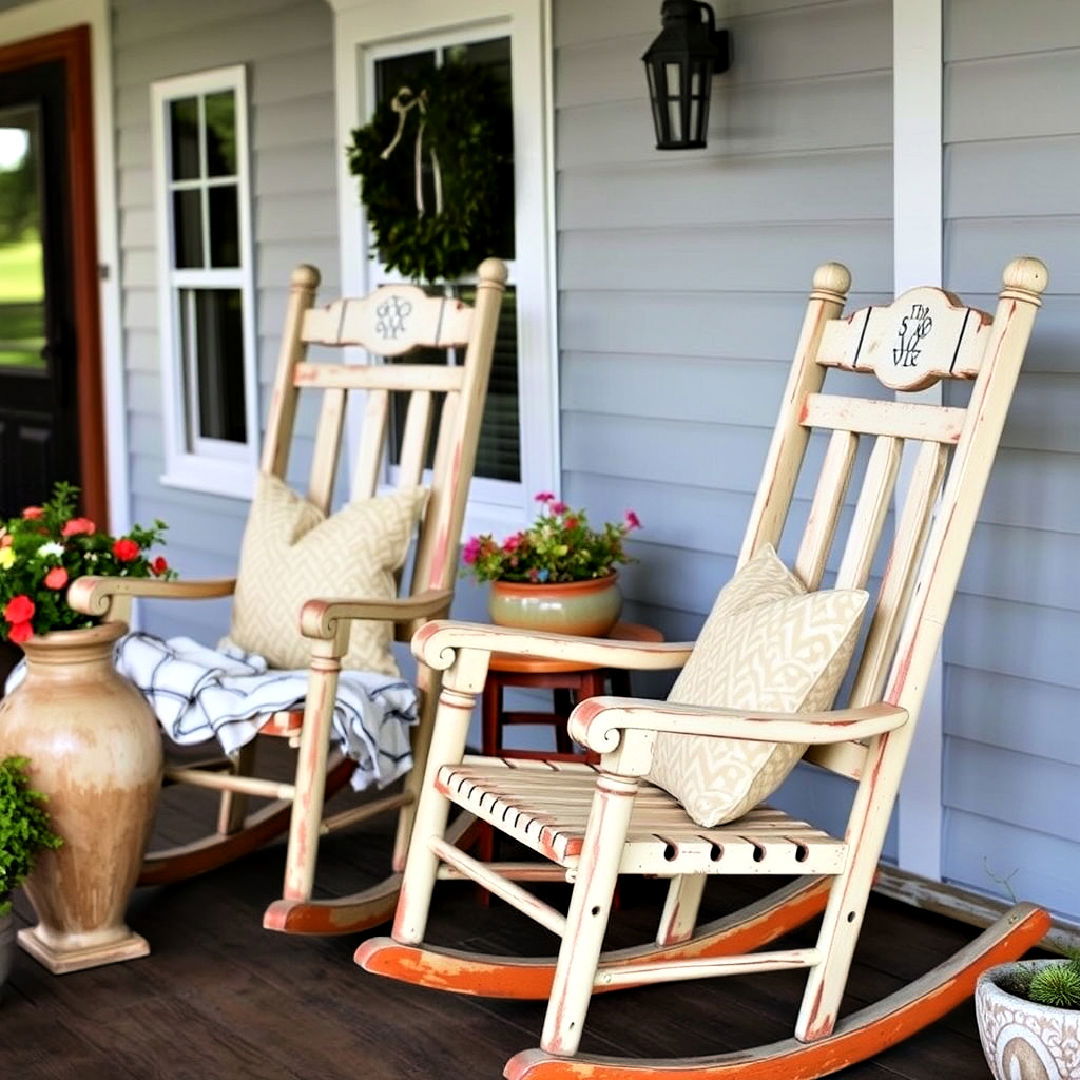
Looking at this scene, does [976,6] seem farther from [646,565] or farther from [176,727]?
[176,727]

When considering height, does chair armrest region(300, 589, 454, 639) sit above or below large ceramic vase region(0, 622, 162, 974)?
above

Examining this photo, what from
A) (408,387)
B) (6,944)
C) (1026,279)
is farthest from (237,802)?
(1026,279)

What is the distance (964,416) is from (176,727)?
1.49m

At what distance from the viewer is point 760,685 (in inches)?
98.8

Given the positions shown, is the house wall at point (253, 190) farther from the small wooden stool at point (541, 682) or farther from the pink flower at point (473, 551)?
the small wooden stool at point (541, 682)

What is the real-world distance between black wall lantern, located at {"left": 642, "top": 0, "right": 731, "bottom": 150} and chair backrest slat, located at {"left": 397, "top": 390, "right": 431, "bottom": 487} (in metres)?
0.71

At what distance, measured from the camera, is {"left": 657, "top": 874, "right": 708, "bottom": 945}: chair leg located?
9.25 feet

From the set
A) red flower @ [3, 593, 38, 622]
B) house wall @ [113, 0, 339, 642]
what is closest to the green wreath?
house wall @ [113, 0, 339, 642]

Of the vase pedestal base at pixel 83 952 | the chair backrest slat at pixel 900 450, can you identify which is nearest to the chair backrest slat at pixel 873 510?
the chair backrest slat at pixel 900 450

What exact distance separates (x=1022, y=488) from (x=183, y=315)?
10.3 ft

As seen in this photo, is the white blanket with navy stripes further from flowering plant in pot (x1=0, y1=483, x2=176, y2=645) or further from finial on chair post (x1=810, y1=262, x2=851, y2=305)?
finial on chair post (x1=810, y1=262, x2=851, y2=305)

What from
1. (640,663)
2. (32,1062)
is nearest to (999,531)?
(640,663)

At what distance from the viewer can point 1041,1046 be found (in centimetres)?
230

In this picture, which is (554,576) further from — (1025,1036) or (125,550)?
(1025,1036)
